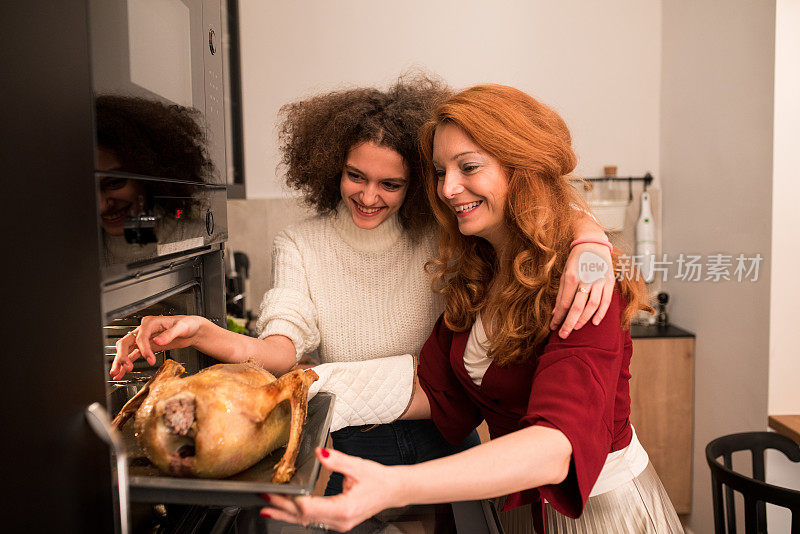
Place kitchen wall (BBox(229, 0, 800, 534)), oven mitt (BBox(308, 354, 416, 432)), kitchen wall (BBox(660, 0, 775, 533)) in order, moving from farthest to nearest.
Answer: kitchen wall (BBox(229, 0, 800, 534)), kitchen wall (BBox(660, 0, 775, 533)), oven mitt (BBox(308, 354, 416, 432))

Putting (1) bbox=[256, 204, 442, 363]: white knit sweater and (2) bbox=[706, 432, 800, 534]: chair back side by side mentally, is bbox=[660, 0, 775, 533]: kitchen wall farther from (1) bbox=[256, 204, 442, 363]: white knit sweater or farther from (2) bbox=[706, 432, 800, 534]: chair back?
(1) bbox=[256, 204, 442, 363]: white knit sweater

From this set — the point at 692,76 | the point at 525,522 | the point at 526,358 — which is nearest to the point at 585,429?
the point at 526,358

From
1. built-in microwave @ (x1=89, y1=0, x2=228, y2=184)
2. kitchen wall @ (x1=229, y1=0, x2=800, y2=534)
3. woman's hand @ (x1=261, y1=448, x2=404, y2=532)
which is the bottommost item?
woman's hand @ (x1=261, y1=448, x2=404, y2=532)

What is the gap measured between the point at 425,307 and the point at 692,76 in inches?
70.8

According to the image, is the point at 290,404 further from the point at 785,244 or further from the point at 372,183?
the point at 785,244

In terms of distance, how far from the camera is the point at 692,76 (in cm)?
254

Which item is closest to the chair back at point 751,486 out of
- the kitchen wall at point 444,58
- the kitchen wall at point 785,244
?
the kitchen wall at point 785,244

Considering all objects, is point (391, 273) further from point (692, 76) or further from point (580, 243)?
point (692, 76)

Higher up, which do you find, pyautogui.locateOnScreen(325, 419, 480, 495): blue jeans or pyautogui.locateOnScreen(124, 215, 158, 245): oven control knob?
pyautogui.locateOnScreen(124, 215, 158, 245): oven control knob

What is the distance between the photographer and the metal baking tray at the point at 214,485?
56cm

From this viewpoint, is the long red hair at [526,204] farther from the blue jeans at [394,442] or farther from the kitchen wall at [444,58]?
the kitchen wall at [444,58]

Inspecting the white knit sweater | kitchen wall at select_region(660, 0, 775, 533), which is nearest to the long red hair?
the white knit sweater

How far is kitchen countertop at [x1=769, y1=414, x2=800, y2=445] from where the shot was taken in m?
1.68

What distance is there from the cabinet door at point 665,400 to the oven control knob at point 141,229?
2.27 meters
